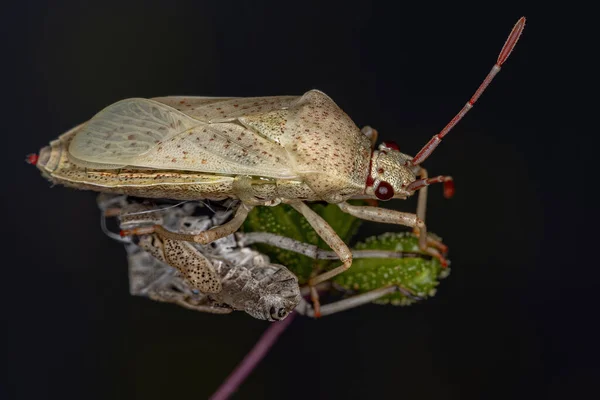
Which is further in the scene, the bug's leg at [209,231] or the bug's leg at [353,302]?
the bug's leg at [209,231]

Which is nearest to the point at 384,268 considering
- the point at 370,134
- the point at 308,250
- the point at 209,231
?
the point at 308,250

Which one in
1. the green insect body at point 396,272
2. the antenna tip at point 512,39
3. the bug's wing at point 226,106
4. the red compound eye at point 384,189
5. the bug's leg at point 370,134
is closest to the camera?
the antenna tip at point 512,39

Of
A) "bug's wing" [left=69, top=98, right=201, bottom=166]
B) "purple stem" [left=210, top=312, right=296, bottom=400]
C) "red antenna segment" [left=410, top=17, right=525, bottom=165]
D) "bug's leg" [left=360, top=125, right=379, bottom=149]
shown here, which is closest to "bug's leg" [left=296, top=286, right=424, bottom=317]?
"purple stem" [left=210, top=312, right=296, bottom=400]

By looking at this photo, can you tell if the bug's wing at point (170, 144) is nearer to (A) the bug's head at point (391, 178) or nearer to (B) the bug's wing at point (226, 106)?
(B) the bug's wing at point (226, 106)

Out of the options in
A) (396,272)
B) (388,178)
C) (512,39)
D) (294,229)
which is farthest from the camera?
(294,229)

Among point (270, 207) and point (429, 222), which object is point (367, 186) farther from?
point (429, 222)

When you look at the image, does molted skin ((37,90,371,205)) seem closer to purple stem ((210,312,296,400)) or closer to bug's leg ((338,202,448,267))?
bug's leg ((338,202,448,267))

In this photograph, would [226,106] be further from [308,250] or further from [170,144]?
[308,250]

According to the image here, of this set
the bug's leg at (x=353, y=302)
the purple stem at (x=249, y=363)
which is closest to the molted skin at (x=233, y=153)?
the bug's leg at (x=353, y=302)
